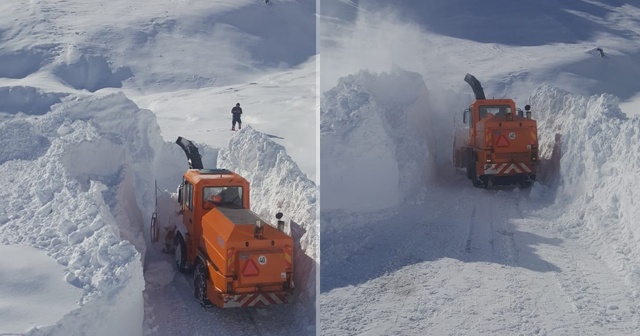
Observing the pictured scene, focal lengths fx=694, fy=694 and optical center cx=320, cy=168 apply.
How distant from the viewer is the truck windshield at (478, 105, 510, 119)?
14805mm

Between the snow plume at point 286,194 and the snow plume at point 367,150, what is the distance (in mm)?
599

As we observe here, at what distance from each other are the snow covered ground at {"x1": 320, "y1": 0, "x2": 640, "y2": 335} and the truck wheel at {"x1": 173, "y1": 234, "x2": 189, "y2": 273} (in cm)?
211

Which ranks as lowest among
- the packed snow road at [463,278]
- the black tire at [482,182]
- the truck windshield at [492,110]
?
the packed snow road at [463,278]

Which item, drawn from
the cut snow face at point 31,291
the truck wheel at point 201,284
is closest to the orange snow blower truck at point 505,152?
the truck wheel at point 201,284

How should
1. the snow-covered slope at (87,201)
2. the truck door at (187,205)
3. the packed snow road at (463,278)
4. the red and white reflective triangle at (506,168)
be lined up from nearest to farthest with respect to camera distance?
the packed snow road at (463,278), the snow-covered slope at (87,201), the truck door at (187,205), the red and white reflective triangle at (506,168)

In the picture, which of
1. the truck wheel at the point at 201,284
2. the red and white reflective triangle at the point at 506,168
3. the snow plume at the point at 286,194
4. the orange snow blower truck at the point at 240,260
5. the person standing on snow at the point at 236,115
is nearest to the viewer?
the orange snow blower truck at the point at 240,260

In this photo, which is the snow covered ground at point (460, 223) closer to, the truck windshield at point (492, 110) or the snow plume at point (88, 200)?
the truck windshield at point (492, 110)

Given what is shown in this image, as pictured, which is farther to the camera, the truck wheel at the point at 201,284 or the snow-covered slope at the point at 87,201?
the truck wheel at the point at 201,284

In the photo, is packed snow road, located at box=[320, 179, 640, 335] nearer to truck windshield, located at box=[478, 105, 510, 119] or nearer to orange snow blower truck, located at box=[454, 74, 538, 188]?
orange snow blower truck, located at box=[454, 74, 538, 188]

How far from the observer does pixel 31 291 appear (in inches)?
275

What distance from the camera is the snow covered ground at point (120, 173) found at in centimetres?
730

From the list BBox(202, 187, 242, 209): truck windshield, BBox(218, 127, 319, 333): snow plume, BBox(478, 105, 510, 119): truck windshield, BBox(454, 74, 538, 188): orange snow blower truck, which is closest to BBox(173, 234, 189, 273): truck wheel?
BBox(202, 187, 242, 209): truck windshield

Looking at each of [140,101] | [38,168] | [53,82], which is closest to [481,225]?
[38,168]

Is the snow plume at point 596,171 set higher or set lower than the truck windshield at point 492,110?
lower
